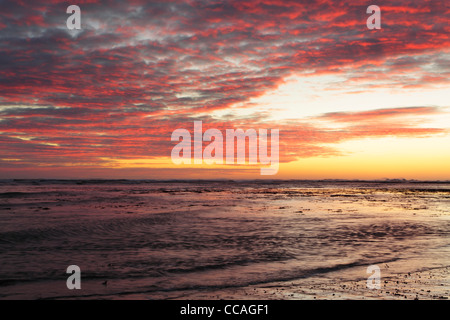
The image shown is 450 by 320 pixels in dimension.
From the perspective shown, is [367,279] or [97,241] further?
[97,241]

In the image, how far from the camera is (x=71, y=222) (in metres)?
21.2

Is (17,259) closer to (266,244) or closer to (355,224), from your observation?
(266,244)

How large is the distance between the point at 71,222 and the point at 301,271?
1523 cm

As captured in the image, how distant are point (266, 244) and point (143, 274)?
6.26m

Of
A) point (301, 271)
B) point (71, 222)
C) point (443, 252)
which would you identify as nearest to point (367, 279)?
point (301, 271)

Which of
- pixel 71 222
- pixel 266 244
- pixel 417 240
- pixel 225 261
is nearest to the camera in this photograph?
pixel 225 261

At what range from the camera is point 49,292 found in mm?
8891

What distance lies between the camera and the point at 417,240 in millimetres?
16359

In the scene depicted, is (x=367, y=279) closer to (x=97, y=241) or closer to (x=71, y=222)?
(x=97, y=241)
